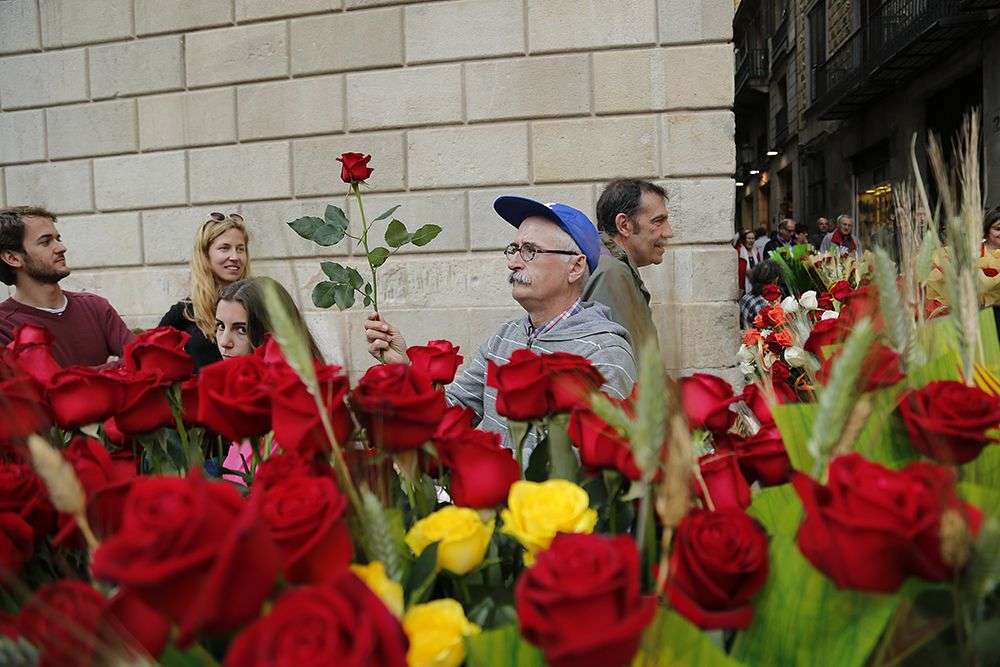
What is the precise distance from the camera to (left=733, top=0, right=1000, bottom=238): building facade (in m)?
11.2

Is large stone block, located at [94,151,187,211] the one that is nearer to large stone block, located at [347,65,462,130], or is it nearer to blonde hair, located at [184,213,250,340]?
large stone block, located at [347,65,462,130]

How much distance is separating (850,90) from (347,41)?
1330 centimetres

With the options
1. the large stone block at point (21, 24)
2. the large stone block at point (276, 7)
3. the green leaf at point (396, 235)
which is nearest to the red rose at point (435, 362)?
the green leaf at point (396, 235)

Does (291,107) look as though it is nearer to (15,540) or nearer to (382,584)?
(15,540)

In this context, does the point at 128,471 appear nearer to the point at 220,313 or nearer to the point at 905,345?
the point at 905,345

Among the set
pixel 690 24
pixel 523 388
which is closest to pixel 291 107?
pixel 690 24

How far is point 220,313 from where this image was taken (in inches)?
96.8

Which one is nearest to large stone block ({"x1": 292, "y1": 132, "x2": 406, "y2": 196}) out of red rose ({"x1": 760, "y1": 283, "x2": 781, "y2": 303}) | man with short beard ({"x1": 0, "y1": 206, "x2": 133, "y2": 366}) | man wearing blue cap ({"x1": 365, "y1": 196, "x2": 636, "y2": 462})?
man with short beard ({"x1": 0, "y1": 206, "x2": 133, "y2": 366})

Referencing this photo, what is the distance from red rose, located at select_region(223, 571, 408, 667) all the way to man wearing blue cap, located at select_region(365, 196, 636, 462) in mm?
1619

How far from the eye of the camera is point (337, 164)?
518 cm

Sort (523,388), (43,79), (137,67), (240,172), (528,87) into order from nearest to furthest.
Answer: (523,388), (528,87), (240,172), (137,67), (43,79)

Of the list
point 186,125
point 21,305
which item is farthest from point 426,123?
point 21,305

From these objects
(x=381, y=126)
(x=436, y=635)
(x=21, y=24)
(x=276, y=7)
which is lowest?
(x=436, y=635)

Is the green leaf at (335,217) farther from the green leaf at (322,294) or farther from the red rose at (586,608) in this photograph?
the red rose at (586,608)
